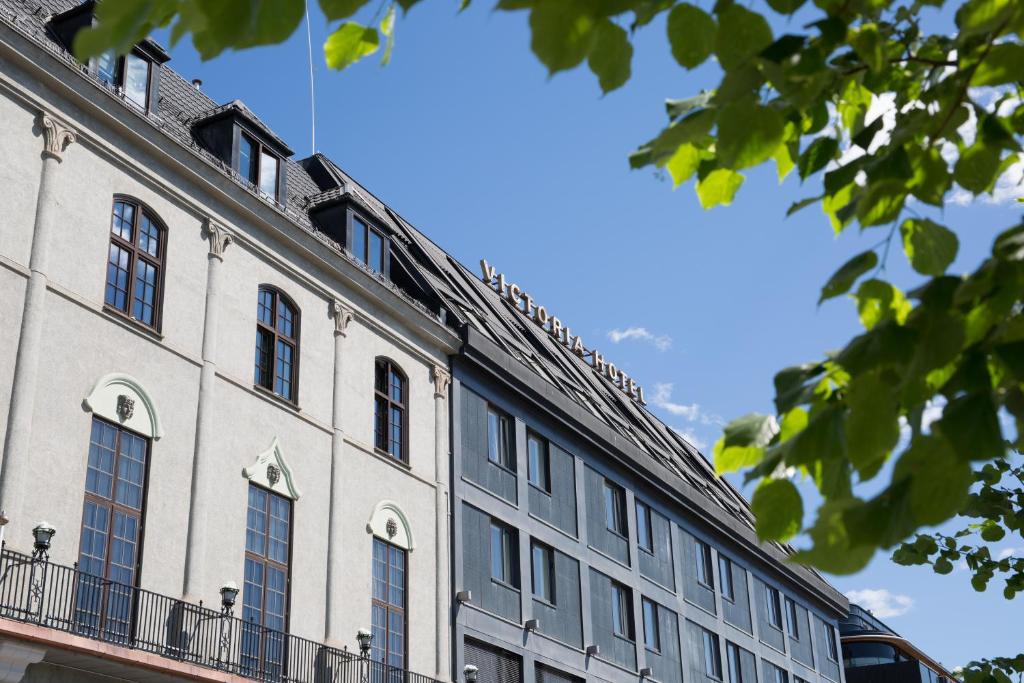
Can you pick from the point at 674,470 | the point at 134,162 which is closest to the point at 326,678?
the point at 134,162

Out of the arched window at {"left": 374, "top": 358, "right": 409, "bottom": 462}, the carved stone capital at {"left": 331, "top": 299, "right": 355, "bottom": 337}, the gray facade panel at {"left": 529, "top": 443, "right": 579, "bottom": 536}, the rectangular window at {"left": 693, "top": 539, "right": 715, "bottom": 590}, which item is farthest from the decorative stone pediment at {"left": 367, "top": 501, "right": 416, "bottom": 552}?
the rectangular window at {"left": 693, "top": 539, "right": 715, "bottom": 590}

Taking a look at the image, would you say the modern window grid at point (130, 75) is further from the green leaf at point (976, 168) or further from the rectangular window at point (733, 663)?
the rectangular window at point (733, 663)

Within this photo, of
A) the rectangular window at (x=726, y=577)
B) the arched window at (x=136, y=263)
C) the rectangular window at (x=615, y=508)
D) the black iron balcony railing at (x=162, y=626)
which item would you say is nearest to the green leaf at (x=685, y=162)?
the black iron balcony railing at (x=162, y=626)

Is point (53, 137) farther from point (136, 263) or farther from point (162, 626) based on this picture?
point (162, 626)

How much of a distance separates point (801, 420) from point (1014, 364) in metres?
0.71

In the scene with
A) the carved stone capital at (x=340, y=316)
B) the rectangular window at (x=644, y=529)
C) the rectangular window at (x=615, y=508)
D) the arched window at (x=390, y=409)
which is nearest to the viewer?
the carved stone capital at (x=340, y=316)

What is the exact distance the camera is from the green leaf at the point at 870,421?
3.16 m

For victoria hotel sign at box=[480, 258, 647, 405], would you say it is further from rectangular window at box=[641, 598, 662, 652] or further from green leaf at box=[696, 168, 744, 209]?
green leaf at box=[696, 168, 744, 209]

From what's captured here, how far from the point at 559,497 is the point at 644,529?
17.4 feet

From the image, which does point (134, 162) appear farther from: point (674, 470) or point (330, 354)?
point (674, 470)

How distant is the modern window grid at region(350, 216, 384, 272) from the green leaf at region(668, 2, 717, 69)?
85.1ft

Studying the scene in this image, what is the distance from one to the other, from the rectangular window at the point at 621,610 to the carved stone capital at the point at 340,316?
40.1 feet

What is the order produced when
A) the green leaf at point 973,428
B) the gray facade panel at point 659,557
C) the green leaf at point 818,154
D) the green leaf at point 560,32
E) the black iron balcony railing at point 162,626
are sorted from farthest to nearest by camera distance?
1. the gray facade panel at point 659,557
2. the black iron balcony railing at point 162,626
3. the green leaf at point 818,154
4. the green leaf at point 560,32
5. the green leaf at point 973,428

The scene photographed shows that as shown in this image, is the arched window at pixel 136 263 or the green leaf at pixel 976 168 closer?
the green leaf at pixel 976 168
